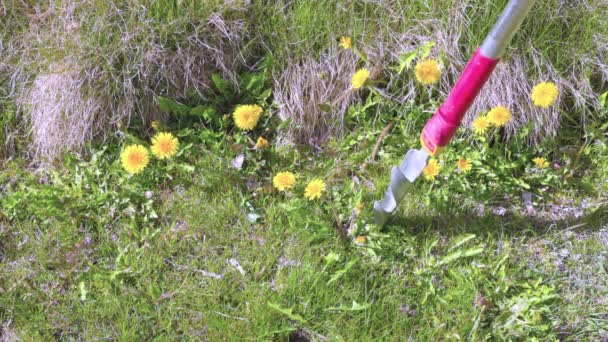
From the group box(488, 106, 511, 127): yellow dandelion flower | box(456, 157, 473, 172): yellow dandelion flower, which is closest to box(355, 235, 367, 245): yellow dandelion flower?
box(456, 157, 473, 172): yellow dandelion flower

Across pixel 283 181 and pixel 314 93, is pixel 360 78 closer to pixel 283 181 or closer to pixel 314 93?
pixel 314 93

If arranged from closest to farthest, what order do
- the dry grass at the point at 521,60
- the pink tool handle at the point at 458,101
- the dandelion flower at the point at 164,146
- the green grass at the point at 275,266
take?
the pink tool handle at the point at 458,101
the green grass at the point at 275,266
the dandelion flower at the point at 164,146
the dry grass at the point at 521,60

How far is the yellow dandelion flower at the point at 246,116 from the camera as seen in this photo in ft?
7.25

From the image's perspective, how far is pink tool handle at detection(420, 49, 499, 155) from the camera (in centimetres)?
150

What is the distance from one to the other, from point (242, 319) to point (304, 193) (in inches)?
21.7

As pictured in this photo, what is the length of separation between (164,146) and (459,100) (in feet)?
3.74

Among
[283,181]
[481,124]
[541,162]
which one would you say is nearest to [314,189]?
[283,181]

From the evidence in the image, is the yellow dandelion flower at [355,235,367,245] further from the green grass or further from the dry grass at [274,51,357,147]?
the dry grass at [274,51,357,147]

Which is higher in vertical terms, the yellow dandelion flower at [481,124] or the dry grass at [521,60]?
the dry grass at [521,60]

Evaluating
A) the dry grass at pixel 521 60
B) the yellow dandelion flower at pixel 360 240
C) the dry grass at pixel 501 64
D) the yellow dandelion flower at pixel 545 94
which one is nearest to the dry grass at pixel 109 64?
the dry grass at pixel 501 64

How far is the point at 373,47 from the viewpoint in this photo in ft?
7.80

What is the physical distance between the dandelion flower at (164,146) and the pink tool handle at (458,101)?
0.99 metres

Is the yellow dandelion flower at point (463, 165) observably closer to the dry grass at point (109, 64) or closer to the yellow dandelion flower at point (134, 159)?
the dry grass at point (109, 64)

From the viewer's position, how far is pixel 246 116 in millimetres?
2209
